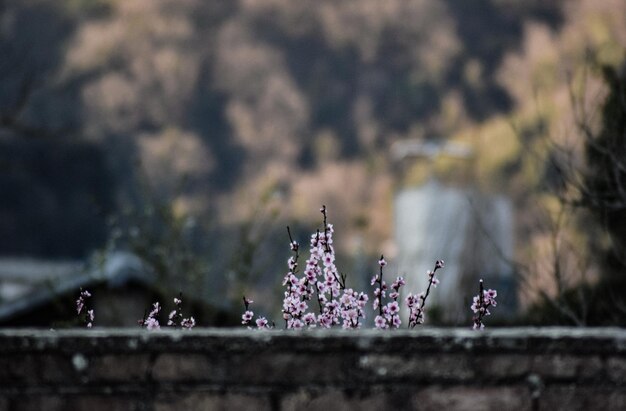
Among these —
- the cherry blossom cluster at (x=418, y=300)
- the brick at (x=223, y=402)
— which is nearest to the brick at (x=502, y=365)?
the brick at (x=223, y=402)

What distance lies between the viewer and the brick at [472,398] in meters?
3.37

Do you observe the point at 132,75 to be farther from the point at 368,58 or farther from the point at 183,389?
the point at 183,389

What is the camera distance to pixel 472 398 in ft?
11.0

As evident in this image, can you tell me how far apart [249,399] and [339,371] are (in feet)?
→ 0.85

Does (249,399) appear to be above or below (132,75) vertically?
below

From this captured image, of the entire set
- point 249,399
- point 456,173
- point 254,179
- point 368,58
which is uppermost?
point 368,58

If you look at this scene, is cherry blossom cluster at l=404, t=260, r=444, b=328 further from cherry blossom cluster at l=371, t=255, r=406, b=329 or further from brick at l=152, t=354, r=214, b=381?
brick at l=152, t=354, r=214, b=381

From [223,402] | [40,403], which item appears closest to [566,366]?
[223,402]

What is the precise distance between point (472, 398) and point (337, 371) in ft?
1.22

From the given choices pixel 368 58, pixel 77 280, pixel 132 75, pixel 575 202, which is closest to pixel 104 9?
pixel 132 75

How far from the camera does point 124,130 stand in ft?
185

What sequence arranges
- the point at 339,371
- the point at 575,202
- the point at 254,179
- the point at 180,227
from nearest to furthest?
the point at 339,371
the point at 575,202
the point at 180,227
the point at 254,179

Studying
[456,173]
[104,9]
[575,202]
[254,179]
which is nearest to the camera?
[575,202]

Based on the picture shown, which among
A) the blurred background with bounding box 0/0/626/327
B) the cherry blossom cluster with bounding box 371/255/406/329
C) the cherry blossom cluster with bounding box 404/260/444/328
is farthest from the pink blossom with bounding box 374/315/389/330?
the blurred background with bounding box 0/0/626/327
